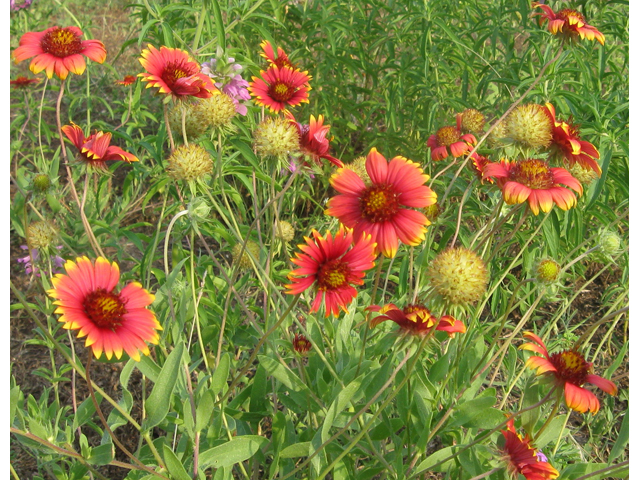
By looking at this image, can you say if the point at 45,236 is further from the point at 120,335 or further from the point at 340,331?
the point at 340,331

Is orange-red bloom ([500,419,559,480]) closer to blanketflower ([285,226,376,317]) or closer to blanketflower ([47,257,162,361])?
blanketflower ([285,226,376,317])

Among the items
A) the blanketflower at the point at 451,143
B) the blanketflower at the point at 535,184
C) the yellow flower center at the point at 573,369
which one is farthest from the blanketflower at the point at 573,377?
the blanketflower at the point at 451,143

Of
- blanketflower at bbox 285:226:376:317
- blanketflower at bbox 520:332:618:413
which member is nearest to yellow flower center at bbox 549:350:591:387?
blanketflower at bbox 520:332:618:413

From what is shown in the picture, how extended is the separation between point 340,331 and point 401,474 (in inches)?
16.8

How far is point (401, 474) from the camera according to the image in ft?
4.48

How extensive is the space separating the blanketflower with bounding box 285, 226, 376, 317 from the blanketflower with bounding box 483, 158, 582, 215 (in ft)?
1.18

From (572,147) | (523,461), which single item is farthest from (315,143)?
(523,461)

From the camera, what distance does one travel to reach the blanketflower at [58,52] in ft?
4.81

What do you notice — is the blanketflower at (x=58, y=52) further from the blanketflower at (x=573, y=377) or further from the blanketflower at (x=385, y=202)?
the blanketflower at (x=573, y=377)

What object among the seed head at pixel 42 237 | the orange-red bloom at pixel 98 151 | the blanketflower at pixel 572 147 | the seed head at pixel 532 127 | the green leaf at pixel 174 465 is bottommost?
the green leaf at pixel 174 465

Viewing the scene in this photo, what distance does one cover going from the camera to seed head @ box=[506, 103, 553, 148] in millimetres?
1510

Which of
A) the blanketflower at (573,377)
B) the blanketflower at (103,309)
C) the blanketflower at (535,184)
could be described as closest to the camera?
the blanketflower at (103,309)

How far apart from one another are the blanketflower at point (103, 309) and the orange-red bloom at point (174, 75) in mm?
548

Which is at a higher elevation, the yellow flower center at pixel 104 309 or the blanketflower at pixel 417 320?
the yellow flower center at pixel 104 309
